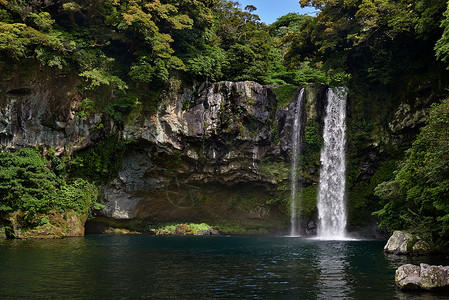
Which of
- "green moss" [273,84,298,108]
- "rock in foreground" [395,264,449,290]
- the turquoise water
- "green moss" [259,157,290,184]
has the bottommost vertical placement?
the turquoise water

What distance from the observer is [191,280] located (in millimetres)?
10945

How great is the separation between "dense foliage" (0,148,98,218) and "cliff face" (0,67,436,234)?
81.9 inches

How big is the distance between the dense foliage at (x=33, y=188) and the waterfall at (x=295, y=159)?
1593 cm

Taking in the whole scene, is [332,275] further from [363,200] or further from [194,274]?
[363,200]

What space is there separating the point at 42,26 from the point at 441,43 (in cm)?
2272

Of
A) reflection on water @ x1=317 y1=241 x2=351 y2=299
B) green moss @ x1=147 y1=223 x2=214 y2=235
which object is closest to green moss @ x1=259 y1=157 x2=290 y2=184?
green moss @ x1=147 y1=223 x2=214 y2=235

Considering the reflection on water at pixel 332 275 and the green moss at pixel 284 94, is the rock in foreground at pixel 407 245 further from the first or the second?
the green moss at pixel 284 94

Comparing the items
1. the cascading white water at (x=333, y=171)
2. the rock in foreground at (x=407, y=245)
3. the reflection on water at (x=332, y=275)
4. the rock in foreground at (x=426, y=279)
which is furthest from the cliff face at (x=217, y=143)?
the rock in foreground at (x=426, y=279)

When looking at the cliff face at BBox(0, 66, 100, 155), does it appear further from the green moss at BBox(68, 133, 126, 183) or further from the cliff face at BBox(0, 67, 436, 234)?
the green moss at BBox(68, 133, 126, 183)

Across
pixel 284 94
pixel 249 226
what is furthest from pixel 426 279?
pixel 249 226

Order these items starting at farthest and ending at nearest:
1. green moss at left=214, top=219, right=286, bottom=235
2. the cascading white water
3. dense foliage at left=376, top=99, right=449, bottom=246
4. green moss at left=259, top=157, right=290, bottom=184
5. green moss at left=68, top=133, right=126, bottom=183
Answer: green moss at left=214, top=219, right=286, bottom=235 < green moss at left=259, top=157, right=290, bottom=184 < the cascading white water < green moss at left=68, top=133, right=126, bottom=183 < dense foliage at left=376, top=99, right=449, bottom=246

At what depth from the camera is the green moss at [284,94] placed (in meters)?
32.4

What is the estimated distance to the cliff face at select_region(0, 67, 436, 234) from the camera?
2698 cm

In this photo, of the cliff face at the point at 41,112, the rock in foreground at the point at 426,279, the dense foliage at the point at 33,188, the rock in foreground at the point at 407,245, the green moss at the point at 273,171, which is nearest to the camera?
the rock in foreground at the point at 426,279
